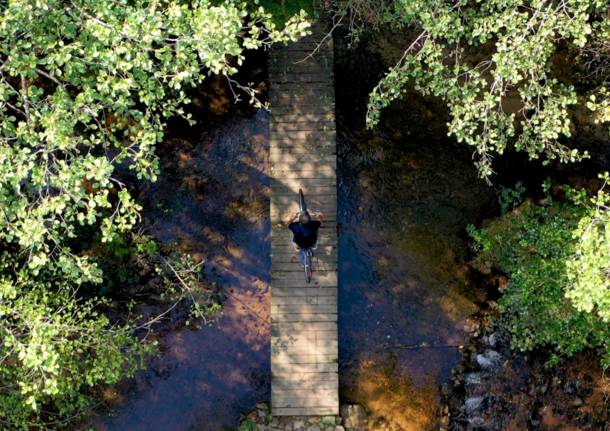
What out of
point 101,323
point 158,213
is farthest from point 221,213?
point 101,323

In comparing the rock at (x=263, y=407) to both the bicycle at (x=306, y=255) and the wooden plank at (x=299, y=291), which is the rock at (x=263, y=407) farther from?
the bicycle at (x=306, y=255)

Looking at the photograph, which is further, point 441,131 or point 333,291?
point 441,131

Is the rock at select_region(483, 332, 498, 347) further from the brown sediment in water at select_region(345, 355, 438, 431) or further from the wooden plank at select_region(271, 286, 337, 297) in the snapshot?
the wooden plank at select_region(271, 286, 337, 297)

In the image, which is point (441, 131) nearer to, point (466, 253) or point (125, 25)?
point (466, 253)

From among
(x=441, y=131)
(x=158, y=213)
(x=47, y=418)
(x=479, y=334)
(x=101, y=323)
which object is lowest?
(x=47, y=418)

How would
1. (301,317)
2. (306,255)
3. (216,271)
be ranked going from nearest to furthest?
(306,255) → (301,317) → (216,271)

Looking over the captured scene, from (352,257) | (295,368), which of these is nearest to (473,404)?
(295,368)

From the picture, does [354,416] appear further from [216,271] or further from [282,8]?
[282,8]

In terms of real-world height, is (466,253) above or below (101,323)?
above
